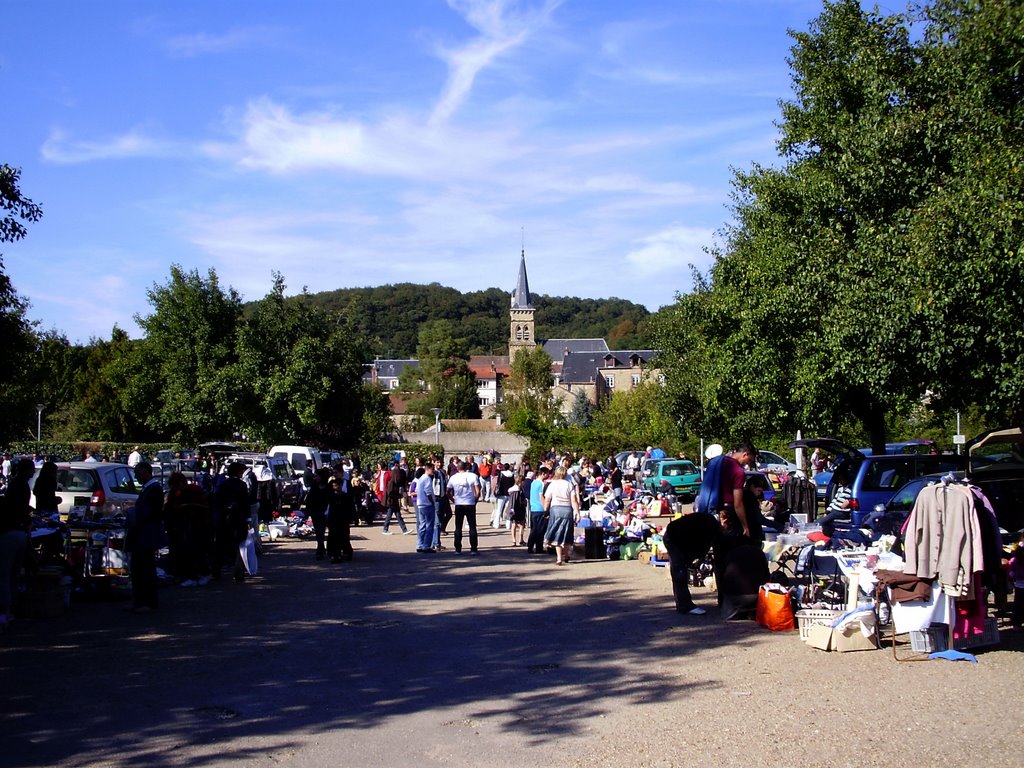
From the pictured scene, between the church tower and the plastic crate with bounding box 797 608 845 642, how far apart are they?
424 ft

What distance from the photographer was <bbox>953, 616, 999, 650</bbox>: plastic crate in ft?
30.6

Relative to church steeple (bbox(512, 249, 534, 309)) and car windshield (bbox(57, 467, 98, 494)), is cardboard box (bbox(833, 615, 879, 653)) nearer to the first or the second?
car windshield (bbox(57, 467, 98, 494))

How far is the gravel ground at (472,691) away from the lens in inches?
Result: 257

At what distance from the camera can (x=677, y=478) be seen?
32.8m

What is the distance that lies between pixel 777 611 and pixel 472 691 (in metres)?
4.16

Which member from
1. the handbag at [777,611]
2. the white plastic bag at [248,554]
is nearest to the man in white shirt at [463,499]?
the white plastic bag at [248,554]

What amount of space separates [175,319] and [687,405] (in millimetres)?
23510

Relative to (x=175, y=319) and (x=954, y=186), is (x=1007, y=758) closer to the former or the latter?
(x=954, y=186)

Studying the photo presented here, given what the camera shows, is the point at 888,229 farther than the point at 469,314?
No

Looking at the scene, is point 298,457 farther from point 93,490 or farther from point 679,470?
point 679,470

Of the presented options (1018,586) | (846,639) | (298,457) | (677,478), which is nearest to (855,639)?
(846,639)

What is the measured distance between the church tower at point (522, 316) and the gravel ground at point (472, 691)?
128070mm

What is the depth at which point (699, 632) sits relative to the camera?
1073 centimetres

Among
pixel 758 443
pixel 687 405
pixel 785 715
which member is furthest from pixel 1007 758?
pixel 758 443
